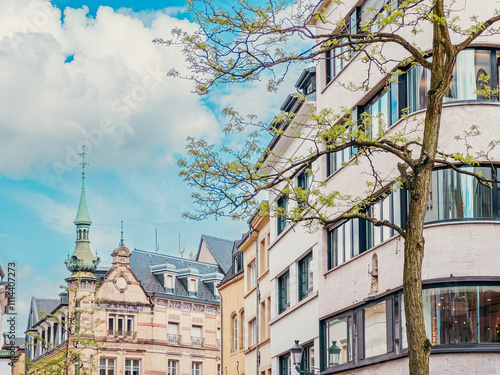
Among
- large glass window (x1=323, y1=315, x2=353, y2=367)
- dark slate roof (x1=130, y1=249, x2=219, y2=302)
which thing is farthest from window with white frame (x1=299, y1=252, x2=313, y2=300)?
dark slate roof (x1=130, y1=249, x2=219, y2=302)

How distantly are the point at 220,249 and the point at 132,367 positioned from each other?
740 inches

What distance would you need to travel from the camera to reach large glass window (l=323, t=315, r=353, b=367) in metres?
28.2

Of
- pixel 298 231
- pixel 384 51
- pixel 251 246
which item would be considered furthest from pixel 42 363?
pixel 384 51

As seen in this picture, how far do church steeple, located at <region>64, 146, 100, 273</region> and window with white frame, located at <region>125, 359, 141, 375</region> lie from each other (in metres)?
8.62

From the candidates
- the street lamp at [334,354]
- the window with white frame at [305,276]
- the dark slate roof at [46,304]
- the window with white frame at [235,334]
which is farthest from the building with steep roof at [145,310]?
the street lamp at [334,354]

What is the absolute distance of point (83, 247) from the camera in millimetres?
82625

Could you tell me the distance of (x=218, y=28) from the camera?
50.5 ft

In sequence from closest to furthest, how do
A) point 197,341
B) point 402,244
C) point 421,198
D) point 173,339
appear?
1. point 421,198
2. point 402,244
3. point 173,339
4. point 197,341

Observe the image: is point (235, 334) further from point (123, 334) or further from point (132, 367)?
point (132, 367)

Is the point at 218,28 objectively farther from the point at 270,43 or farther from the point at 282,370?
the point at 282,370

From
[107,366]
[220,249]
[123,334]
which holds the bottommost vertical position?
[107,366]

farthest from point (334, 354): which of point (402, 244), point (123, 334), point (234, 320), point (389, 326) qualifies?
point (123, 334)

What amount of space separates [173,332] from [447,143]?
60464 mm

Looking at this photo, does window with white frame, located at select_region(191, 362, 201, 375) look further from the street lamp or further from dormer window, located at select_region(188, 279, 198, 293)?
the street lamp
